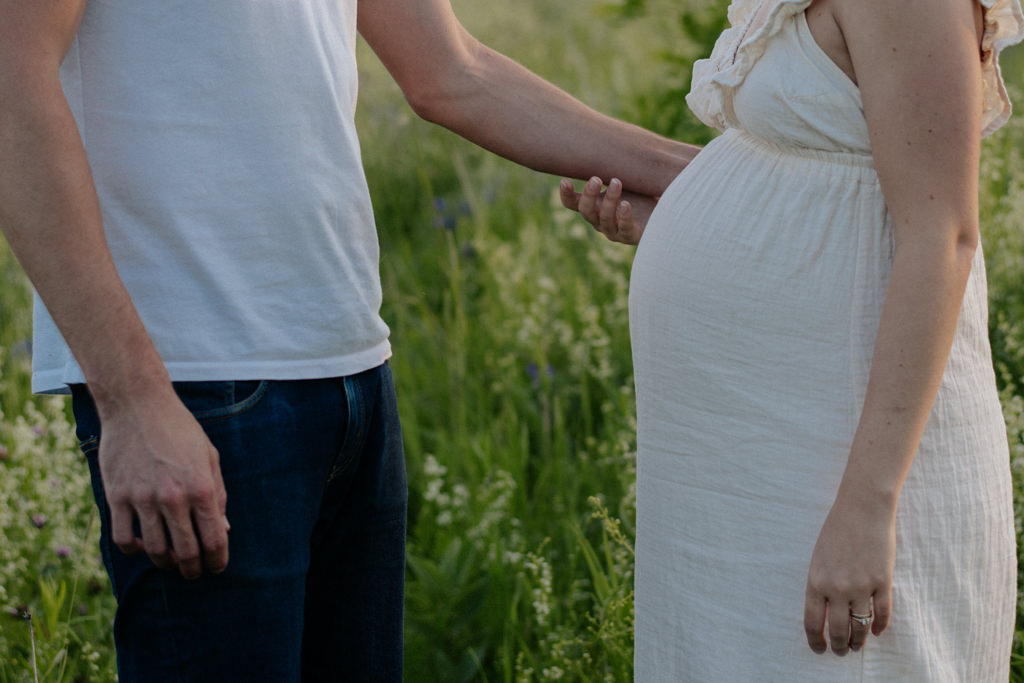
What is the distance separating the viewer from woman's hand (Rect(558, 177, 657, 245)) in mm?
1943

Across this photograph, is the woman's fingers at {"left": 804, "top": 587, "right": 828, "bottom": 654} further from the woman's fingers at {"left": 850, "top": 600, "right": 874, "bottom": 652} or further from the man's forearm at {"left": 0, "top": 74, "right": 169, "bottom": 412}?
the man's forearm at {"left": 0, "top": 74, "right": 169, "bottom": 412}

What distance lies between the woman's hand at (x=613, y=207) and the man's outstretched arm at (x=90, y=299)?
0.94 metres

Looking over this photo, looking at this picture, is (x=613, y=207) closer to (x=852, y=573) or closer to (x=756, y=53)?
(x=756, y=53)

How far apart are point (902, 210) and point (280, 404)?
33.8 inches

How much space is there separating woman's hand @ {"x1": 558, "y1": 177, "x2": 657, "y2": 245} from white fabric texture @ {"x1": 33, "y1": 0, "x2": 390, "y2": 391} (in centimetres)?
62

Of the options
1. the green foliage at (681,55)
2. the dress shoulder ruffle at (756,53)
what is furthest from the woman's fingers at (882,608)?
the green foliage at (681,55)

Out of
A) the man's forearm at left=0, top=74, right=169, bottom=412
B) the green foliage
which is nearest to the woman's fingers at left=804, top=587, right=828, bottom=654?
the man's forearm at left=0, top=74, right=169, bottom=412

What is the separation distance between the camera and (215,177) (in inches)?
54.4

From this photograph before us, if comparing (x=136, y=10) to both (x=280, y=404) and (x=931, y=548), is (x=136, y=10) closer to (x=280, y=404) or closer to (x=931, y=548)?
(x=280, y=404)

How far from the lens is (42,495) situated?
274cm

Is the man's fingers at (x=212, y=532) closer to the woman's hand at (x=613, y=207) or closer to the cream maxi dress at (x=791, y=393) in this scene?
the cream maxi dress at (x=791, y=393)

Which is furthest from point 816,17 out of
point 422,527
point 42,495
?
point 42,495

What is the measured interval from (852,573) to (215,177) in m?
0.99

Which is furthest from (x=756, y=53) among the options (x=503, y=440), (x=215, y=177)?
(x=503, y=440)
